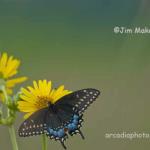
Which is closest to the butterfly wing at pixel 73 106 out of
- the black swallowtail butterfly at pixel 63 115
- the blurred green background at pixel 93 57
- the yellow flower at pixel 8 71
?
the black swallowtail butterfly at pixel 63 115

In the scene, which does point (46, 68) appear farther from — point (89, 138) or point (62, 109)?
point (62, 109)

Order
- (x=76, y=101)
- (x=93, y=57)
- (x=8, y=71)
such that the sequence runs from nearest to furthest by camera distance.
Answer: (x=8, y=71) → (x=76, y=101) → (x=93, y=57)

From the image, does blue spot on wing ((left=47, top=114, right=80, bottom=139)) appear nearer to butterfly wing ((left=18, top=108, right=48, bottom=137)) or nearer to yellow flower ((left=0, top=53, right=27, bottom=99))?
butterfly wing ((left=18, top=108, right=48, bottom=137))

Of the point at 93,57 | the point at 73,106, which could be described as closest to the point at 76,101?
the point at 73,106

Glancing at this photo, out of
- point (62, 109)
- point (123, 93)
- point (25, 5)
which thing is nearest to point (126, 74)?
point (123, 93)

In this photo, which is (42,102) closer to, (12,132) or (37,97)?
(37,97)
